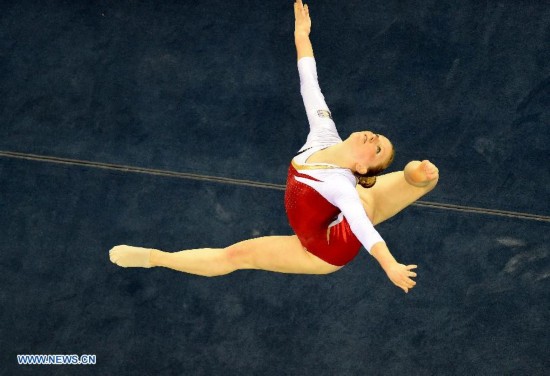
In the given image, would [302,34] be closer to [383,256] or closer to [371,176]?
[371,176]

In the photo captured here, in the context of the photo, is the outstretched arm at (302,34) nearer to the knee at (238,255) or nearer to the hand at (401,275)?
the knee at (238,255)

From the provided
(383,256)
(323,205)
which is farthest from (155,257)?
(383,256)

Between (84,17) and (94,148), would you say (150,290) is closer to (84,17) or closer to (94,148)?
(94,148)

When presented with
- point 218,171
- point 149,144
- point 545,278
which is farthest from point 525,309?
point 149,144

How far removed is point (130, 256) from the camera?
12.9ft

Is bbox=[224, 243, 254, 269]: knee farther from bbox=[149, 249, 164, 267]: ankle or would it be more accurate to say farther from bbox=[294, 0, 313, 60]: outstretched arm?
bbox=[294, 0, 313, 60]: outstretched arm

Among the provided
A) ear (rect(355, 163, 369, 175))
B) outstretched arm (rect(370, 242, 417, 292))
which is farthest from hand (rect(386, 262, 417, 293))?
ear (rect(355, 163, 369, 175))

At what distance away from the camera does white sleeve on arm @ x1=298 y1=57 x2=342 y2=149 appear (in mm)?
3602

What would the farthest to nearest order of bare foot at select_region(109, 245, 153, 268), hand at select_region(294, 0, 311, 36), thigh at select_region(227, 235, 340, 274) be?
bare foot at select_region(109, 245, 153, 268)
hand at select_region(294, 0, 311, 36)
thigh at select_region(227, 235, 340, 274)

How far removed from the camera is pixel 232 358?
405 centimetres

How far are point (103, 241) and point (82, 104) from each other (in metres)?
0.78

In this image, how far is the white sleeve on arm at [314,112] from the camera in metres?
3.60

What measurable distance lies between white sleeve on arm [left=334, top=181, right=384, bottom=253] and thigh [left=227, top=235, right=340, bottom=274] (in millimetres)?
433

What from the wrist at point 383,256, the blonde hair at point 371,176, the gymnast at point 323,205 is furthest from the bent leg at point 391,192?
the wrist at point 383,256
